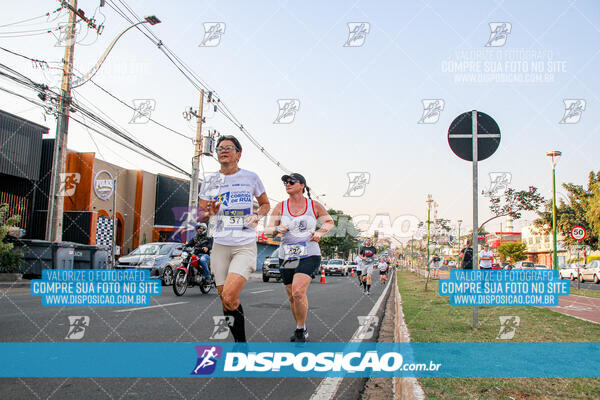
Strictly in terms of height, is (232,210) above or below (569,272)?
above

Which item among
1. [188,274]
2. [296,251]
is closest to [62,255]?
[188,274]

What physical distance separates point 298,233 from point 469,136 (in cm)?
357

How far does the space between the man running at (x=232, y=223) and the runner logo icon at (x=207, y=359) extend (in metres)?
0.36

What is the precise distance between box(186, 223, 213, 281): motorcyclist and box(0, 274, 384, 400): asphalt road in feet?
4.80

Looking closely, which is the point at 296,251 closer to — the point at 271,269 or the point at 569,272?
the point at 271,269

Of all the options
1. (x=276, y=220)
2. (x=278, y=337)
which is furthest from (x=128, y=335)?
(x=276, y=220)

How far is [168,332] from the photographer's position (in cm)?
577

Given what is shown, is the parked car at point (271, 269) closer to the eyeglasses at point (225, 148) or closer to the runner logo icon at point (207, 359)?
the runner logo icon at point (207, 359)

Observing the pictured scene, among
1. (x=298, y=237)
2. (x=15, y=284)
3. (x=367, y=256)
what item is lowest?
(x=15, y=284)

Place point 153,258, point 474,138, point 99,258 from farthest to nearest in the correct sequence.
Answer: point 99,258 → point 153,258 → point 474,138

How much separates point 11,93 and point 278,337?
10.6m

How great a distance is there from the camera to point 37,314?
6.86 metres

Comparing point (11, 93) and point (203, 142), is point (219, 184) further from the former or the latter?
point (203, 142)

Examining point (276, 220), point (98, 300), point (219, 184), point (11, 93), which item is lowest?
point (98, 300)
